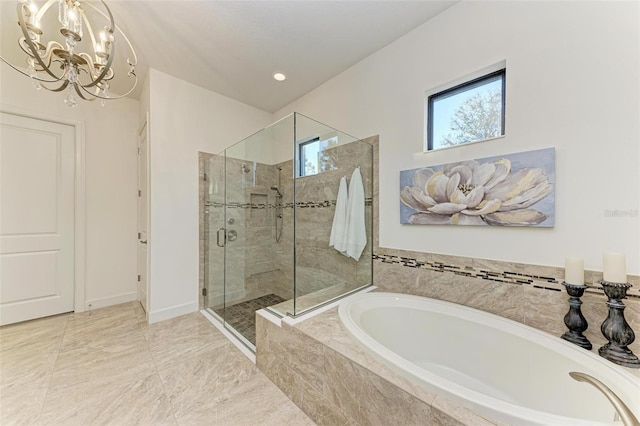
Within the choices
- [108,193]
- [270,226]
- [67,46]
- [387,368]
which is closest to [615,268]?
[387,368]

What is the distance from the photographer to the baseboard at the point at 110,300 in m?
2.73

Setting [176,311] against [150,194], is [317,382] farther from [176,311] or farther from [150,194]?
[150,194]

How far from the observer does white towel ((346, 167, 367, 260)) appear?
224 centimetres

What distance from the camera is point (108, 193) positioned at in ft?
9.40

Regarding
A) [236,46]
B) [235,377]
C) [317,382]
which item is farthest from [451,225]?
[236,46]

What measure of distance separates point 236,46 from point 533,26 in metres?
2.19

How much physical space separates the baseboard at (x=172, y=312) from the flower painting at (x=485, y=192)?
2.50m

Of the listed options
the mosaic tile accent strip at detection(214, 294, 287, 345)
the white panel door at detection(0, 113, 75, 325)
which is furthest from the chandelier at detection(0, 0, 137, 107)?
the mosaic tile accent strip at detection(214, 294, 287, 345)

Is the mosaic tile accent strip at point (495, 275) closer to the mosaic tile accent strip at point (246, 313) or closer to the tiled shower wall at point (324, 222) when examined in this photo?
the tiled shower wall at point (324, 222)

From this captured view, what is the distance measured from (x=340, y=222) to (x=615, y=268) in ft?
5.52

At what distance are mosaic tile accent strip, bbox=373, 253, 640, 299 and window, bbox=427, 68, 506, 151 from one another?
0.91 meters

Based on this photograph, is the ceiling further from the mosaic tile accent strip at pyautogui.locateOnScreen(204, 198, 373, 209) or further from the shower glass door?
the mosaic tile accent strip at pyautogui.locateOnScreen(204, 198, 373, 209)

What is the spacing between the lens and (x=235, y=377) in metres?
1.66

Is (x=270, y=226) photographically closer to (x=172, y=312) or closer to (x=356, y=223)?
(x=356, y=223)
